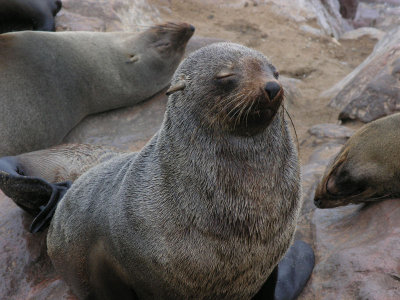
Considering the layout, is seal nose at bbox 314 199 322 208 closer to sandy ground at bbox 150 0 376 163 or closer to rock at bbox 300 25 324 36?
sandy ground at bbox 150 0 376 163

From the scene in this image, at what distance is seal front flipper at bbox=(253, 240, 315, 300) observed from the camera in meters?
2.96

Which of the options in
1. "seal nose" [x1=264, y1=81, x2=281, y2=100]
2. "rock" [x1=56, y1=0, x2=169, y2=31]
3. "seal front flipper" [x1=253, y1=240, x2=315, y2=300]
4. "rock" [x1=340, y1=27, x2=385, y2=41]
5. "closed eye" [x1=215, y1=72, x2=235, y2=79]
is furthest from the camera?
"rock" [x1=340, y1=27, x2=385, y2=41]

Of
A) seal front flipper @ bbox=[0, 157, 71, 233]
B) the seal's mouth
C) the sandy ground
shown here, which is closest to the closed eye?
the seal's mouth

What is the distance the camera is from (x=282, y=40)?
9.98m

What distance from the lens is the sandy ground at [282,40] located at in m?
8.77

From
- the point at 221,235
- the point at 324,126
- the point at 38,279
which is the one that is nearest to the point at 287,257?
the point at 221,235

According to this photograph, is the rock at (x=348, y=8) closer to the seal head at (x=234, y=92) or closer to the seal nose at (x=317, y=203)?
the seal nose at (x=317, y=203)

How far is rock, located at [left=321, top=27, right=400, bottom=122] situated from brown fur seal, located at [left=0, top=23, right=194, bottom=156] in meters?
2.31

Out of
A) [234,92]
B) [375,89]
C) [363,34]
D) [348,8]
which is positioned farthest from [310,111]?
[348,8]

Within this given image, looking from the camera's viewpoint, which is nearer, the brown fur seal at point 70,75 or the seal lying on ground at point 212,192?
the seal lying on ground at point 212,192

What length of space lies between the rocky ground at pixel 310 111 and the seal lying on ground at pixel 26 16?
37cm

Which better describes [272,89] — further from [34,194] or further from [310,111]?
[310,111]

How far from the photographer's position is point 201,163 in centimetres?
248


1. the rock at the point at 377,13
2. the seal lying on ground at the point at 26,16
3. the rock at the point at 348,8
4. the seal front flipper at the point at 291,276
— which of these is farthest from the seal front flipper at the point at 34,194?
the rock at the point at 348,8
